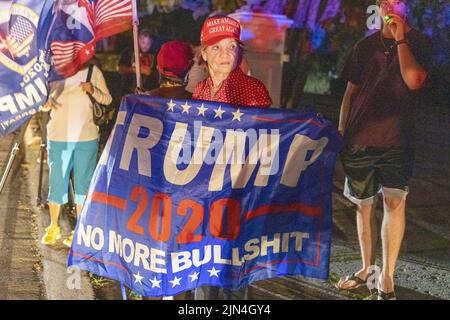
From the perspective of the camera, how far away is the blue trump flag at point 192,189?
14.5 feet

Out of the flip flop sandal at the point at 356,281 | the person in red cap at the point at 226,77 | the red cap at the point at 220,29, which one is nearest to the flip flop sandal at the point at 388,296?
the flip flop sandal at the point at 356,281

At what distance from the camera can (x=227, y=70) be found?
4.68 meters

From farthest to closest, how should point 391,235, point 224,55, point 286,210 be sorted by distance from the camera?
point 391,235, point 224,55, point 286,210

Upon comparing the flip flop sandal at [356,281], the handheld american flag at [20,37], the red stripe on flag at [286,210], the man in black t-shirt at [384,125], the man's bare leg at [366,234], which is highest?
the handheld american flag at [20,37]

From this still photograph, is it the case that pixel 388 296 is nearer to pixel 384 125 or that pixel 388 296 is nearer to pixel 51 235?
pixel 384 125

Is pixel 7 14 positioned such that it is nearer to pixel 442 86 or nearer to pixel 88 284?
pixel 88 284

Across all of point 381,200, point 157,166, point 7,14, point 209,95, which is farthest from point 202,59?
Answer: point 381,200

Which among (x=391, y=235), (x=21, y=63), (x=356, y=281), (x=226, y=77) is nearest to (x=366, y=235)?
(x=391, y=235)

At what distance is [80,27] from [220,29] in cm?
105

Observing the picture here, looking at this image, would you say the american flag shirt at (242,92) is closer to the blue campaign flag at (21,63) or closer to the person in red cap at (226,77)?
the person in red cap at (226,77)

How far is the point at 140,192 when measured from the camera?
4430 millimetres

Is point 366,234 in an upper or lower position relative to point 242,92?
lower

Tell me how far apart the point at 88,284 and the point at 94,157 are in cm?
101

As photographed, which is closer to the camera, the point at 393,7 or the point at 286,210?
the point at 286,210
